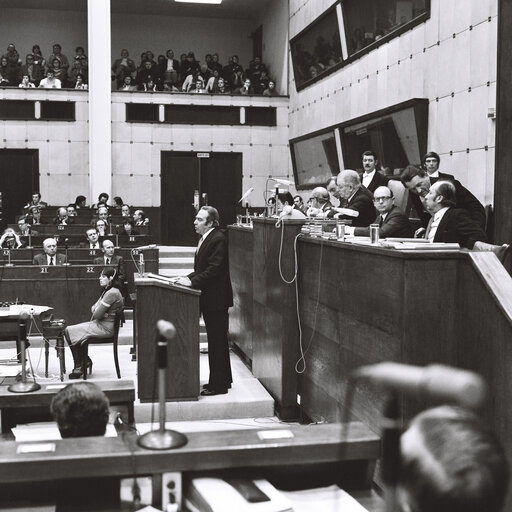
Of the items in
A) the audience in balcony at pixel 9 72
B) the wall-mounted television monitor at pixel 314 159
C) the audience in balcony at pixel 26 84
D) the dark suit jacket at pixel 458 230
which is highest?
the audience in balcony at pixel 9 72

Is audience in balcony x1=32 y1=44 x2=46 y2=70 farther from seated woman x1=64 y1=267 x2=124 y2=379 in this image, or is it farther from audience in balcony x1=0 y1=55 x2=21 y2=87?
seated woman x1=64 y1=267 x2=124 y2=379

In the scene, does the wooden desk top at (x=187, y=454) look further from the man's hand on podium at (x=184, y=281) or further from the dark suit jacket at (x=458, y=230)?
the man's hand on podium at (x=184, y=281)

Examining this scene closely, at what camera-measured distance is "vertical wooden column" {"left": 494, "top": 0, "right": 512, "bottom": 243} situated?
741 centimetres

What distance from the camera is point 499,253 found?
459 centimetres

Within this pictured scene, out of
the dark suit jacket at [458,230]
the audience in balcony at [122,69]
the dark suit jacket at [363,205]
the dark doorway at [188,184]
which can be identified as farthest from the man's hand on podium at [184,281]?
the audience in balcony at [122,69]

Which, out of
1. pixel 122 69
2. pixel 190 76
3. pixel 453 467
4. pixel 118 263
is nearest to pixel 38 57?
pixel 122 69

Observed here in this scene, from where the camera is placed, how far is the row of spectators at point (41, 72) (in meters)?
17.0

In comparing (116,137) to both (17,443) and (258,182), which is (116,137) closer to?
(258,182)

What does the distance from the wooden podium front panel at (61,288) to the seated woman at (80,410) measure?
299 inches

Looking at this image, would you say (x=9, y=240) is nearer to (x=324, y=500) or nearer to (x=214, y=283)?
(x=214, y=283)

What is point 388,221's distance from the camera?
5672 millimetres

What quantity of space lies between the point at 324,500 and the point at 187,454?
55cm

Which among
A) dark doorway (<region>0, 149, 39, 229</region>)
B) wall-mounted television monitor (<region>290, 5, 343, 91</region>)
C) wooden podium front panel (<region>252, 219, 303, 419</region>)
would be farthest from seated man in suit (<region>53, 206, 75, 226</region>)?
wooden podium front panel (<region>252, 219, 303, 419</region>)

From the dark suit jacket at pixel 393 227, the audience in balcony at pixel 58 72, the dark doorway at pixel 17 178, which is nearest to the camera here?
the dark suit jacket at pixel 393 227
